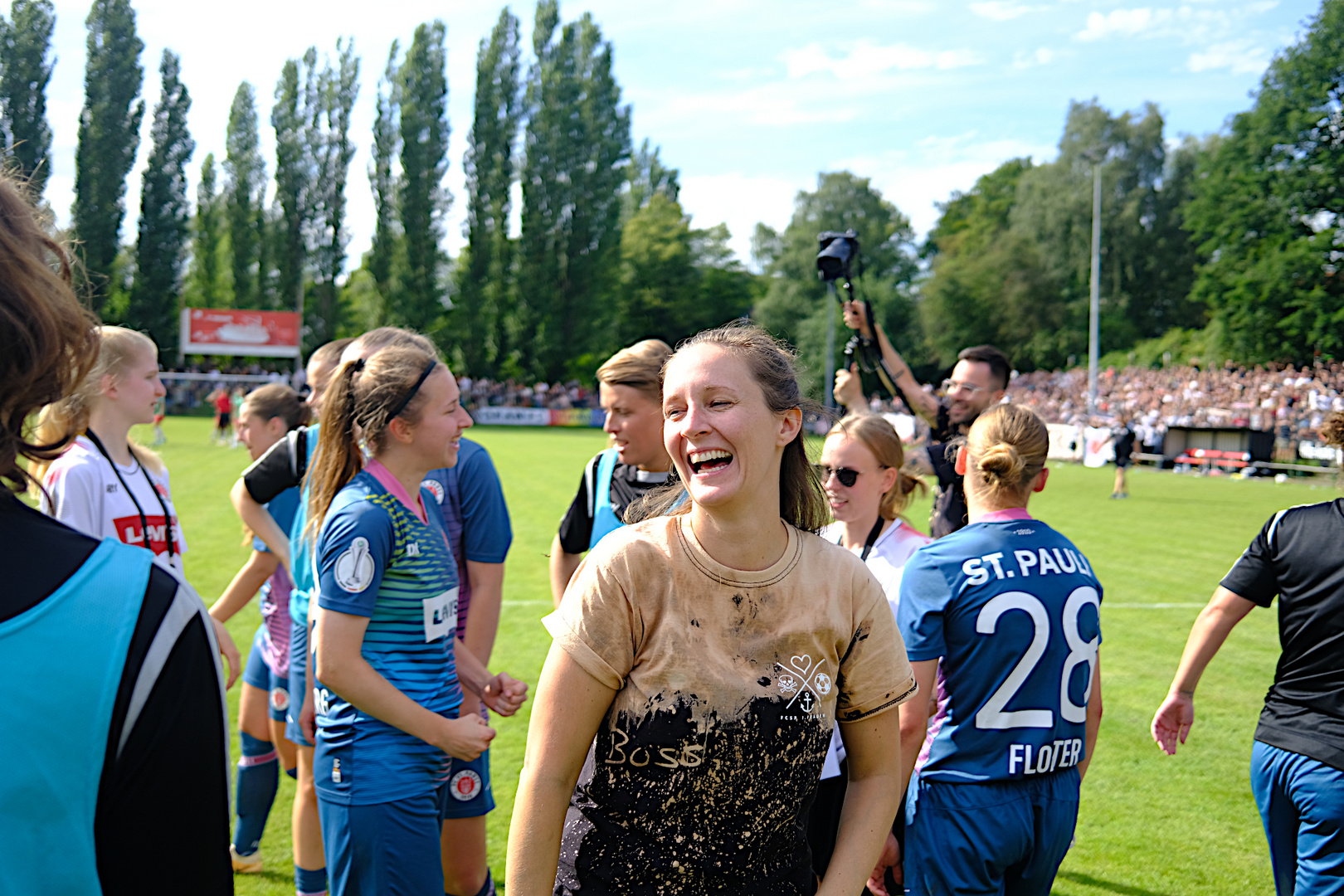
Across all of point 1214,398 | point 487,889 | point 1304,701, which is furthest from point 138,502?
point 1214,398

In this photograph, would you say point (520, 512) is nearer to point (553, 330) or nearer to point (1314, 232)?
point (553, 330)

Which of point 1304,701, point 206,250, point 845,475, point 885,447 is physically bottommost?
point 1304,701

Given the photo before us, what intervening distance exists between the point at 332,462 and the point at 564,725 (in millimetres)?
1676

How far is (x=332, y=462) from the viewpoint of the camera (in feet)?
10.3

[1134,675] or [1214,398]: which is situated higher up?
[1214,398]

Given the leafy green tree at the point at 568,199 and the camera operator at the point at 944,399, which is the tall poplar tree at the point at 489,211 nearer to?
the leafy green tree at the point at 568,199

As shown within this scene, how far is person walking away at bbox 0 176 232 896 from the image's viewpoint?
100cm

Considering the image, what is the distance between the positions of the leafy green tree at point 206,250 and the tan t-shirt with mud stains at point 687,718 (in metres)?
63.8

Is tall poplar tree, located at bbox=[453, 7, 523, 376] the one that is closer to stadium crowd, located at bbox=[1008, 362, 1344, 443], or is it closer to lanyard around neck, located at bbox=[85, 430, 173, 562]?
stadium crowd, located at bbox=[1008, 362, 1344, 443]

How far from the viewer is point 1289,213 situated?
1988 inches

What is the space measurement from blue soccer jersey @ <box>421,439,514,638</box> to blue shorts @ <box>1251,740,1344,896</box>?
→ 3016mm

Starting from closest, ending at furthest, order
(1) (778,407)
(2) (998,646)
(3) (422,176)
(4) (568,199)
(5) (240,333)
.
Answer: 1. (1) (778,407)
2. (2) (998,646)
3. (5) (240,333)
4. (3) (422,176)
5. (4) (568,199)

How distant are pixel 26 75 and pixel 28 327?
56730 millimetres

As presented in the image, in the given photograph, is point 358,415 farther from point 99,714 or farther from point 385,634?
point 99,714
